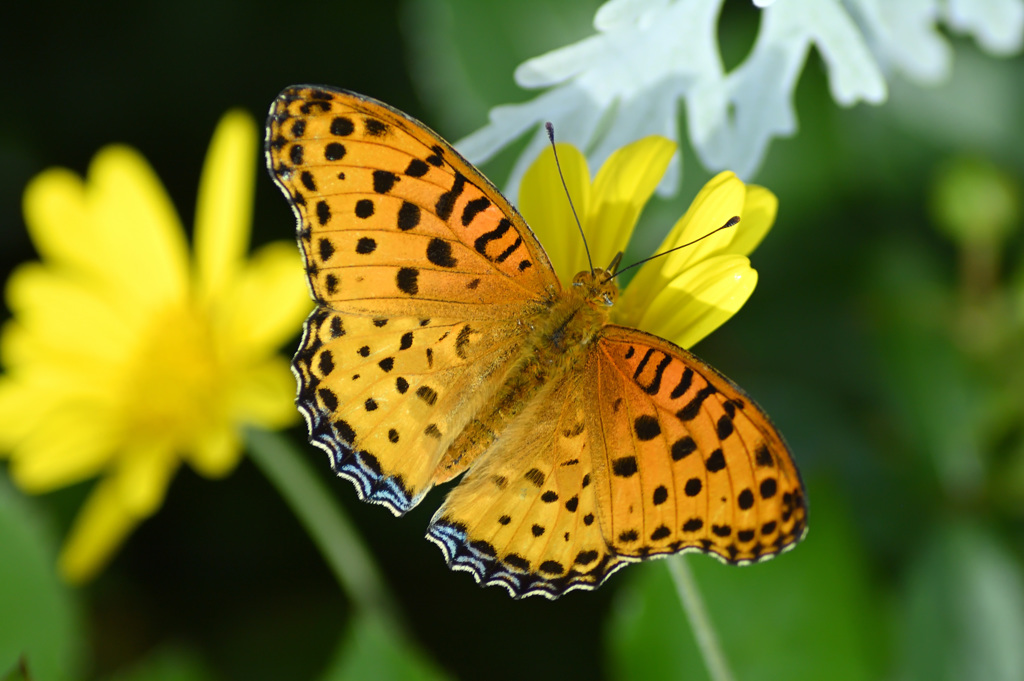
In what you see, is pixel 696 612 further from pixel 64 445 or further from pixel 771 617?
pixel 64 445

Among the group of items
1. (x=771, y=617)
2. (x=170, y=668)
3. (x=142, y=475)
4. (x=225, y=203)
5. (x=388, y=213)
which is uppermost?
(x=388, y=213)

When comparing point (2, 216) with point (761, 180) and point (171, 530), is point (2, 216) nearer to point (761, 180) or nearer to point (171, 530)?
point (171, 530)

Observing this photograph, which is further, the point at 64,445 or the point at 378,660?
the point at 64,445

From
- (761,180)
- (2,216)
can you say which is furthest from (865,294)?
(2,216)

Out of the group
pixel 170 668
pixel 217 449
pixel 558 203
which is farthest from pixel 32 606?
pixel 558 203

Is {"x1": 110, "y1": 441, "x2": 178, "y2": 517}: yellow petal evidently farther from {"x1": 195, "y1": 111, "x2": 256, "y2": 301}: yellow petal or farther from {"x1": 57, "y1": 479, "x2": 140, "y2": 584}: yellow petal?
{"x1": 195, "y1": 111, "x2": 256, "y2": 301}: yellow petal

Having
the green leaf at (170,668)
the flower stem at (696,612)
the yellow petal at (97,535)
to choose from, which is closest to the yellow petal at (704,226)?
the flower stem at (696,612)
